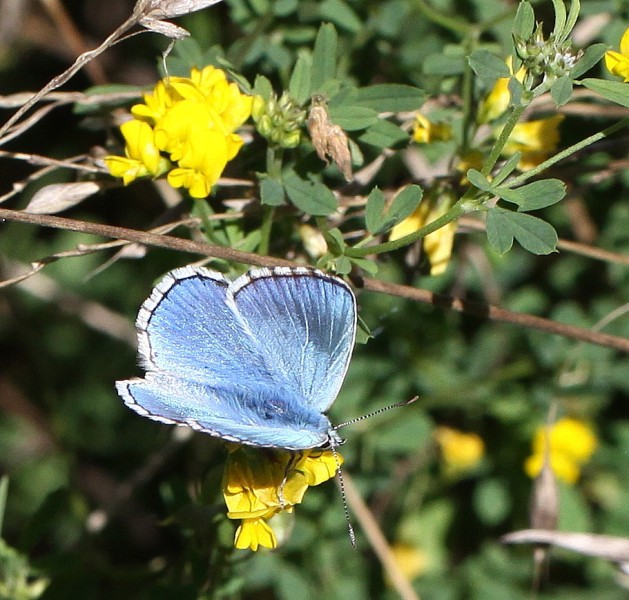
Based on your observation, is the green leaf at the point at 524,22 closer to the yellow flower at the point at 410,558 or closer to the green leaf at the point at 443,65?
the green leaf at the point at 443,65

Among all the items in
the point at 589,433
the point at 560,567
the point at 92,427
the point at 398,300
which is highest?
the point at 398,300

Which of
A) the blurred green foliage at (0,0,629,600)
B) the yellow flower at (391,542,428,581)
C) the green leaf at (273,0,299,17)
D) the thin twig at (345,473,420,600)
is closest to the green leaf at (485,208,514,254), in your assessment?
the blurred green foliage at (0,0,629,600)

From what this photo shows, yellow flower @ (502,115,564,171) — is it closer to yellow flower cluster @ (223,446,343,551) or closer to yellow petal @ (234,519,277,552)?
yellow flower cluster @ (223,446,343,551)

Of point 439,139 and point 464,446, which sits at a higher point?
point 439,139

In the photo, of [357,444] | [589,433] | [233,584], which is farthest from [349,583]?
[589,433]

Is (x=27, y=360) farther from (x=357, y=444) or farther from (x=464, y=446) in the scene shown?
(x=464, y=446)

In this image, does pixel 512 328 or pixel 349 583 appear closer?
pixel 349 583

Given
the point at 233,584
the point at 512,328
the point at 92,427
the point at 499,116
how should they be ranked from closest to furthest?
the point at 499,116 < the point at 233,584 < the point at 512,328 < the point at 92,427
